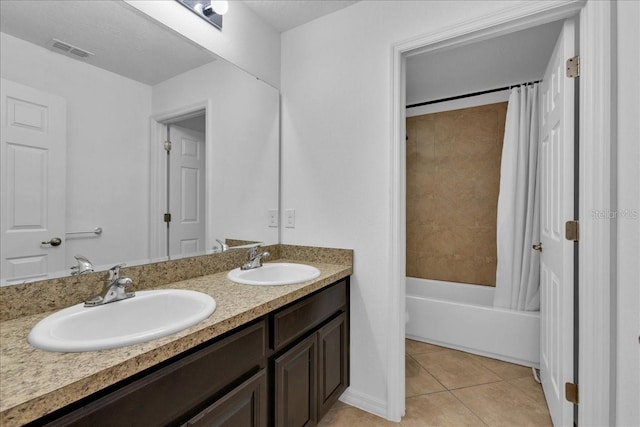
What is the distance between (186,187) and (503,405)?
2155mm

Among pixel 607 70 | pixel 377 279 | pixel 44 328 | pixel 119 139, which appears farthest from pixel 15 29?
pixel 607 70

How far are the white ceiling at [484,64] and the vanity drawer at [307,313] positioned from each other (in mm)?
1462

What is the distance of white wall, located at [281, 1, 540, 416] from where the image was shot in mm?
1672

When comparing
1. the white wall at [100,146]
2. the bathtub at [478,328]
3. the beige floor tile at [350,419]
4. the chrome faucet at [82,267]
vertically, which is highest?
the white wall at [100,146]

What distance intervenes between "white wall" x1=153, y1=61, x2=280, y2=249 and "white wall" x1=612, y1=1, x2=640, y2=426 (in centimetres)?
167

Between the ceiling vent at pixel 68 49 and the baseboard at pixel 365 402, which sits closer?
the ceiling vent at pixel 68 49

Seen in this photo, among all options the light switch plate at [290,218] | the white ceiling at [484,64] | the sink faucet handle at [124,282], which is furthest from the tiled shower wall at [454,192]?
the sink faucet handle at [124,282]

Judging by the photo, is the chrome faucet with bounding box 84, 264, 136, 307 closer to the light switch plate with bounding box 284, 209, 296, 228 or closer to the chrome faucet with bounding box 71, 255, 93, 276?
the chrome faucet with bounding box 71, 255, 93, 276

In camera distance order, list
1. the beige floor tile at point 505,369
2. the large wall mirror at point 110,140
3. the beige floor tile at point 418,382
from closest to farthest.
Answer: the large wall mirror at point 110,140, the beige floor tile at point 418,382, the beige floor tile at point 505,369

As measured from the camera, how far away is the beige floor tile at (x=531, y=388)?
71.8 inches

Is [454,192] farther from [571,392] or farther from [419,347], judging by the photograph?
[571,392]

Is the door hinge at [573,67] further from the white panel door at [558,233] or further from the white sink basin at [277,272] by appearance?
the white sink basin at [277,272]

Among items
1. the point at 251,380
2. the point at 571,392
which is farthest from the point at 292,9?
the point at 571,392

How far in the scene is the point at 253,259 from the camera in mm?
1705
